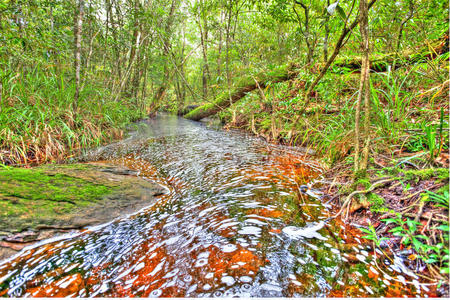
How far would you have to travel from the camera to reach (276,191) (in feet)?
6.66

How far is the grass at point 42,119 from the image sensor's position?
3115 millimetres

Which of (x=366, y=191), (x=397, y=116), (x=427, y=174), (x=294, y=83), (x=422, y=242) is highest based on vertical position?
(x=294, y=83)

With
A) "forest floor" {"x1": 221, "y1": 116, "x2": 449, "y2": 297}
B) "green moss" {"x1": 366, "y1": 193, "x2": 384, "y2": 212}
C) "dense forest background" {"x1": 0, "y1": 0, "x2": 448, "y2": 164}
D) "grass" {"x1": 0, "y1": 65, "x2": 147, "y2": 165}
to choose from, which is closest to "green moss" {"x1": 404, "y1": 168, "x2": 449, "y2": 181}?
"forest floor" {"x1": 221, "y1": 116, "x2": 449, "y2": 297}

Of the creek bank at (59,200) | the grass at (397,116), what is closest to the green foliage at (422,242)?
the grass at (397,116)

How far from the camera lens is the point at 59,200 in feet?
5.74

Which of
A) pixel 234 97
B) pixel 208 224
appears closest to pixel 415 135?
pixel 208 224

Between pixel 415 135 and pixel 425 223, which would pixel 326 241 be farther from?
pixel 415 135

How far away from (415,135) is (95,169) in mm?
3561

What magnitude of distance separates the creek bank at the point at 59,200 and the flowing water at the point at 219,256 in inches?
5.0

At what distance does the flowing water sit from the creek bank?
0.42ft

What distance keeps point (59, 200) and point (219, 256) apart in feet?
5.06

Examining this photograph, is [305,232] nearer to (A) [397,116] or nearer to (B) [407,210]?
(B) [407,210]

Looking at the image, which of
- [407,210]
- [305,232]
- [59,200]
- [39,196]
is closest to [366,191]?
[407,210]

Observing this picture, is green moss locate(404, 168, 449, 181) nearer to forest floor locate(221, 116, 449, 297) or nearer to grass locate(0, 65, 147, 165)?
forest floor locate(221, 116, 449, 297)
